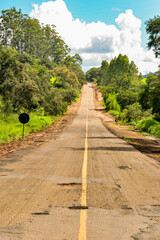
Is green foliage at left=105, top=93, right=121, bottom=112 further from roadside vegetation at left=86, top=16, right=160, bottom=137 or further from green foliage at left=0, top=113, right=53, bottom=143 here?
green foliage at left=0, top=113, right=53, bottom=143

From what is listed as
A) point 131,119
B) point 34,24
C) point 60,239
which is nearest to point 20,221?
point 60,239

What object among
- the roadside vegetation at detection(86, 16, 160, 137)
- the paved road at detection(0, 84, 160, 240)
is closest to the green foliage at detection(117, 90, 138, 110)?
the roadside vegetation at detection(86, 16, 160, 137)

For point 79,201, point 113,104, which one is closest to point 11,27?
point 113,104

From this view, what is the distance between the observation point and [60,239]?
317 cm

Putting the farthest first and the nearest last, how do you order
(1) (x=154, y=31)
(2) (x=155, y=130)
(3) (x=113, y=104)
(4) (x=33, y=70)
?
(3) (x=113, y=104) → (4) (x=33, y=70) → (2) (x=155, y=130) → (1) (x=154, y=31)

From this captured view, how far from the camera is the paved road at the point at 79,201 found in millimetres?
3434

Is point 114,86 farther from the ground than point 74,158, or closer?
farther from the ground

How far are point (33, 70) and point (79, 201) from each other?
2892 cm

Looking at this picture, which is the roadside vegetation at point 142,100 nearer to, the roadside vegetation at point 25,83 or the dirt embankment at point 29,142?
the dirt embankment at point 29,142

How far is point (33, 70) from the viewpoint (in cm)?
3125

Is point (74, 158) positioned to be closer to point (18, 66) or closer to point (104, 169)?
point (104, 169)

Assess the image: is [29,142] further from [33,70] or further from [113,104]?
[113,104]

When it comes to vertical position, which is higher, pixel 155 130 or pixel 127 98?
pixel 127 98

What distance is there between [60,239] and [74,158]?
5877 millimetres
